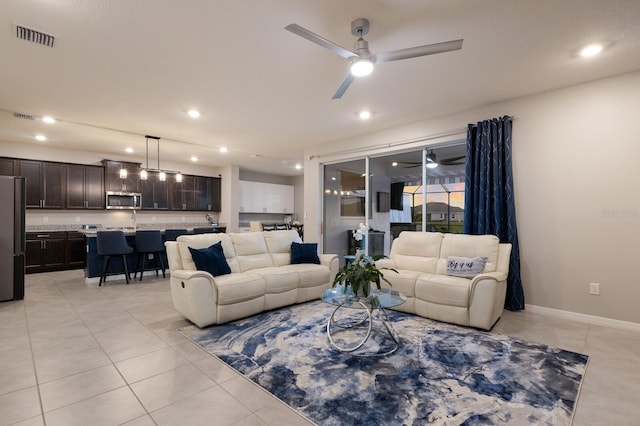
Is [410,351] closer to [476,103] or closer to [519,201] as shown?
[519,201]

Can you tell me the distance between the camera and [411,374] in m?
2.31

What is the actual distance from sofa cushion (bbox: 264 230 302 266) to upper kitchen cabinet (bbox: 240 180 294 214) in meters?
4.62

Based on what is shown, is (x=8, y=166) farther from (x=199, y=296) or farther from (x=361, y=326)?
(x=361, y=326)

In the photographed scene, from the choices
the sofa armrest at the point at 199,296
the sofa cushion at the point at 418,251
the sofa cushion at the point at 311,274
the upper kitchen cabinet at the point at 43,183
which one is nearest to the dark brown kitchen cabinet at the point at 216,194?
the upper kitchen cabinet at the point at 43,183

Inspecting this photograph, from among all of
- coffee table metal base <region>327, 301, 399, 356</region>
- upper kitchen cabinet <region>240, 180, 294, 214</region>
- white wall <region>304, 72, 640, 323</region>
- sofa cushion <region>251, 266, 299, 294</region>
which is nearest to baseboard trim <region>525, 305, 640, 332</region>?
Result: white wall <region>304, 72, 640, 323</region>

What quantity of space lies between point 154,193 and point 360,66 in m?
7.04

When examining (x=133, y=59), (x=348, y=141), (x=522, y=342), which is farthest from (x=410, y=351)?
(x=348, y=141)

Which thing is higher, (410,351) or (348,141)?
(348,141)

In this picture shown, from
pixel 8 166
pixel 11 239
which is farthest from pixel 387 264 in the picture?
pixel 8 166

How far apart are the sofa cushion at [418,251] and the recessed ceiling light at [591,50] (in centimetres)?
237

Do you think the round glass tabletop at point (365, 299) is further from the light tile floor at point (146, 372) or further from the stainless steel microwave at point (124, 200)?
the stainless steel microwave at point (124, 200)

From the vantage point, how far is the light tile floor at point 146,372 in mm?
1850

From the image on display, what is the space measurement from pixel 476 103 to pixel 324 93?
81.6 inches

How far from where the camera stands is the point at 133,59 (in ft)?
9.95
